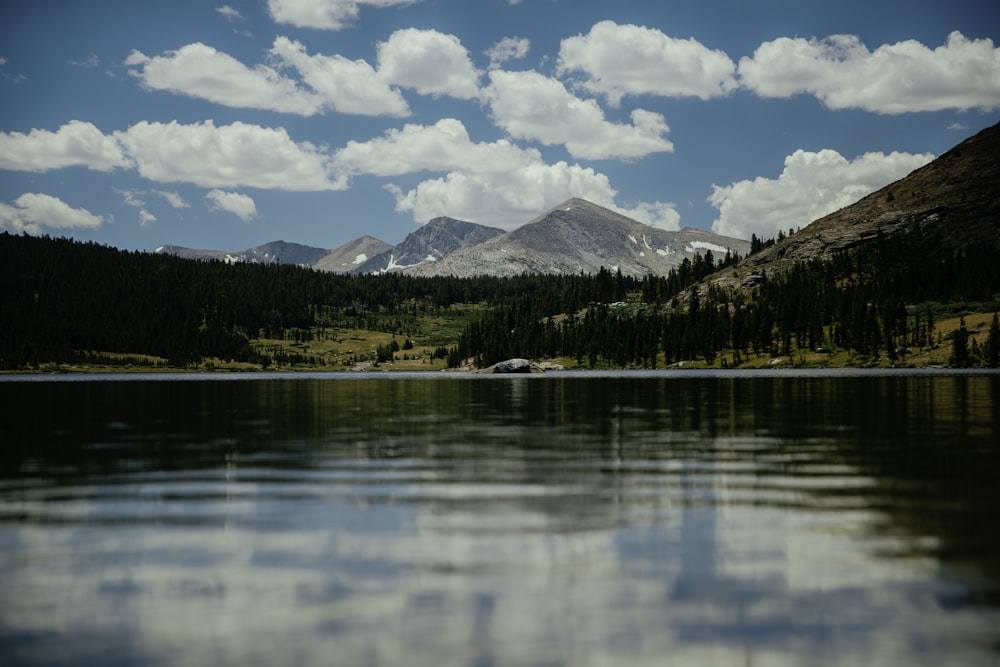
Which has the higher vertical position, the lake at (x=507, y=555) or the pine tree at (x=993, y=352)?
the pine tree at (x=993, y=352)

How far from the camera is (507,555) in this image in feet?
52.4

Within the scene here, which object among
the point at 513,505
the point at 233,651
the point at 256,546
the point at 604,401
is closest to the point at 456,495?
the point at 513,505

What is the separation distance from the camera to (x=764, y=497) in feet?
73.4

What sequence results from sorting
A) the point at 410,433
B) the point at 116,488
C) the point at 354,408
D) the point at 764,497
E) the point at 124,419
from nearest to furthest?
the point at 764,497 < the point at 116,488 < the point at 410,433 < the point at 124,419 < the point at 354,408

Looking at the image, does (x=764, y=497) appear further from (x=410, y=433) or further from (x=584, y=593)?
(x=410, y=433)

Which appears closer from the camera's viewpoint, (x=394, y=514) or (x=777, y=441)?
(x=394, y=514)

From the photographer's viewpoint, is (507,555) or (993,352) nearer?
(507,555)

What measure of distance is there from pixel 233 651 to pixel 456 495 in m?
12.7

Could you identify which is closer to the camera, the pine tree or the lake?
the lake

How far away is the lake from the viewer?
437 inches

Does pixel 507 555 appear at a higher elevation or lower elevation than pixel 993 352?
lower

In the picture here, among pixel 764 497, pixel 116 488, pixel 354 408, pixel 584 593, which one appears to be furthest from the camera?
pixel 354 408

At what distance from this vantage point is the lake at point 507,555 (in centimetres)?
1110

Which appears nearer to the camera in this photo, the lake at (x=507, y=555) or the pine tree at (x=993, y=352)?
the lake at (x=507, y=555)
